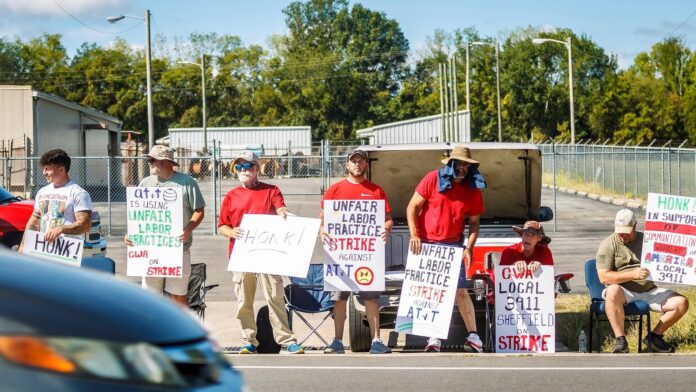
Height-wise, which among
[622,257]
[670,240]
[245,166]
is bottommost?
[622,257]

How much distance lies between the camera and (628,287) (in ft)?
37.8

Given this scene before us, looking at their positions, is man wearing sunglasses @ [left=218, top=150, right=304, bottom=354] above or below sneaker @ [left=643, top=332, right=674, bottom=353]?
above

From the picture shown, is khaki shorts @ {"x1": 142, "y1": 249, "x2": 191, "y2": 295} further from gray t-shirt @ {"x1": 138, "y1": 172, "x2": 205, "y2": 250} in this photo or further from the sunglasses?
the sunglasses

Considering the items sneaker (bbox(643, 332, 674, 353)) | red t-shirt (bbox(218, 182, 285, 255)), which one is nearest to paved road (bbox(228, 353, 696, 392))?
sneaker (bbox(643, 332, 674, 353))

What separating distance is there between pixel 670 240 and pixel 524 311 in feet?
5.48

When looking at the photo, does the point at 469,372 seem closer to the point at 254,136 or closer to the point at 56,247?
the point at 56,247

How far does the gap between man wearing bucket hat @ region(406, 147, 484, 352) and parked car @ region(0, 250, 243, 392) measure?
7.21m

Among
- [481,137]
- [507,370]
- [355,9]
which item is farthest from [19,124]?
[355,9]

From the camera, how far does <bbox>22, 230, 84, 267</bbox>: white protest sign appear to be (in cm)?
1066

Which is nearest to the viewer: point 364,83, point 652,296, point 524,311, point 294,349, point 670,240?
point 294,349

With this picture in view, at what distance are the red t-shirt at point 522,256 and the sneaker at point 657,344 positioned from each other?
1189 millimetres

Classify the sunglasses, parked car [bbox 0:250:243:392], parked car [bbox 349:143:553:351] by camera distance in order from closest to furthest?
1. parked car [bbox 0:250:243:392]
2. the sunglasses
3. parked car [bbox 349:143:553:351]

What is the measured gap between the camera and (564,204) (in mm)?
40562

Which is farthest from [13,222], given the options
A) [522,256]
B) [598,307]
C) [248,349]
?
[598,307]
